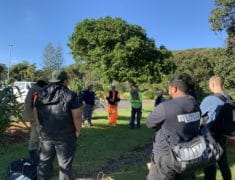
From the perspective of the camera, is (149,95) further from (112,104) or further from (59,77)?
(59,77)

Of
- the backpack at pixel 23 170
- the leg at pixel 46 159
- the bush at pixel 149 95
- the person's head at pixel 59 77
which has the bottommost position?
the backpack at pixel 23 170

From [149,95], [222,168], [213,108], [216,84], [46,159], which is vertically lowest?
[222,168]

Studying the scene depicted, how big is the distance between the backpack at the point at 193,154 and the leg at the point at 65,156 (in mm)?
1851

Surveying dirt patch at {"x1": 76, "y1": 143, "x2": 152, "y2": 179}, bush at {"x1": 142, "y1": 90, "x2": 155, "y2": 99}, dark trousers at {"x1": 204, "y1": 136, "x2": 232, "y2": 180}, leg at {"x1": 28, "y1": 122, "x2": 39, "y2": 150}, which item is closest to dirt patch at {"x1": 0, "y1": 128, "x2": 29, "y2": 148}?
leg at {"x1": 28, "y1": 122, "x2": 39, "y2": 150}

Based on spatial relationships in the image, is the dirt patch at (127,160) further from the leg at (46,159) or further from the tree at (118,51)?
the tree at (118,51)

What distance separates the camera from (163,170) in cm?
443

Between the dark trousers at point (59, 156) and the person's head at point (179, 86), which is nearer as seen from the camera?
the person's head at point (179, 86)

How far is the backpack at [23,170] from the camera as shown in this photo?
6219mm

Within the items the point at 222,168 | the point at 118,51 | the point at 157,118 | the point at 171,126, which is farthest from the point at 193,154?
the point at 118,51

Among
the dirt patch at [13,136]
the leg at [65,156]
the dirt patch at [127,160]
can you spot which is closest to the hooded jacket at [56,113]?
the leg at [65,156]

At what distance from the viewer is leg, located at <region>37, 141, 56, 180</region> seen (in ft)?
18.8

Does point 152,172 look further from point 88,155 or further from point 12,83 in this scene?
point 12,83

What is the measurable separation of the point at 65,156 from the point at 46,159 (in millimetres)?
279

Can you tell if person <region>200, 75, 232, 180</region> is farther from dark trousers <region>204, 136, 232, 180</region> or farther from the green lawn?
the green lawn
